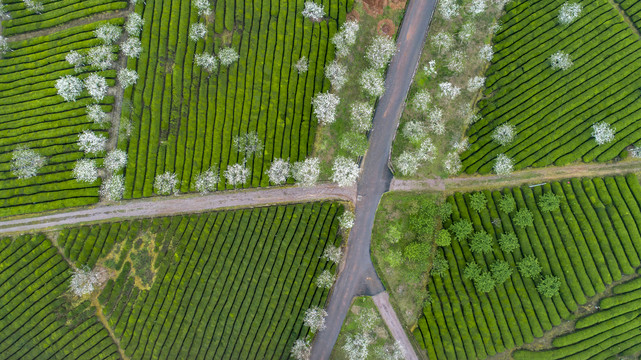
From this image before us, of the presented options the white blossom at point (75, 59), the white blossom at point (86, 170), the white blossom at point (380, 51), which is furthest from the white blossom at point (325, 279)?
the white blossom at point (75, 59)

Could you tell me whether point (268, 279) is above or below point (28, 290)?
above

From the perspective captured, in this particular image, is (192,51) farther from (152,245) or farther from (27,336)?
(27,336)

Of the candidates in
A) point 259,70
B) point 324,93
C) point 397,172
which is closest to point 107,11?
point 259,70

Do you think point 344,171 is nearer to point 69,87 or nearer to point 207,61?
point 207,61

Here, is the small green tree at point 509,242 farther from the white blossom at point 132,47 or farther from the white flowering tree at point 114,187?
the white blossom at point 132,47

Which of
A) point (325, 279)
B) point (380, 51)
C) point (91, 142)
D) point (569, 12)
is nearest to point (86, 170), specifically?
point (91, 142)
